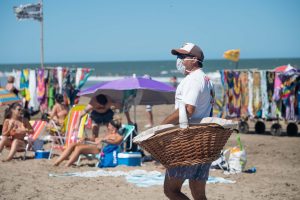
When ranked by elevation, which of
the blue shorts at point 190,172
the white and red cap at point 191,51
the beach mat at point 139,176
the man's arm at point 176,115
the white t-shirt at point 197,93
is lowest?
the beach mat at point 139,176

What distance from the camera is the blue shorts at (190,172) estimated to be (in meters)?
4.05

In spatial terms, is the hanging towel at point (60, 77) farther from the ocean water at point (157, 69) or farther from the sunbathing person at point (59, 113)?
the ocean water at point (157, 69)

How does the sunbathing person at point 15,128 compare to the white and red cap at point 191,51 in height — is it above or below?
below

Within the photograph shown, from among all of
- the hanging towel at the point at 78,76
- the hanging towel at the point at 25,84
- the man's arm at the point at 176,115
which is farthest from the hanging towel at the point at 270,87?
the man's arm at the point at 176,115

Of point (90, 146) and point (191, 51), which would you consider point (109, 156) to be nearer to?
point (90, 146)

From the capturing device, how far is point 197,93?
4031mm

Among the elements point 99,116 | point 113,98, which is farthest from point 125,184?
point 113,98

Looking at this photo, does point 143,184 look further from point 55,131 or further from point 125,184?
point 55,131

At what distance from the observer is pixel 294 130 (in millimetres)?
12664

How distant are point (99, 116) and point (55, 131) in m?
1.14

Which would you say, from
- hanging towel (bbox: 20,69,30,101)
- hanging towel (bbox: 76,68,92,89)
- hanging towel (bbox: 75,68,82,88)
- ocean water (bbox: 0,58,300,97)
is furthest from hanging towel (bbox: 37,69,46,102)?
ocean water (bbox: 0,58,300,97)

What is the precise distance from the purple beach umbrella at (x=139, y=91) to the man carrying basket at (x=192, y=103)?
14.9 ft

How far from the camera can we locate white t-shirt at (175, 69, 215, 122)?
4.02 m

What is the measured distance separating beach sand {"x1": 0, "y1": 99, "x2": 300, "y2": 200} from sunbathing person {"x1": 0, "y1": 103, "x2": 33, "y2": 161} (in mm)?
297
